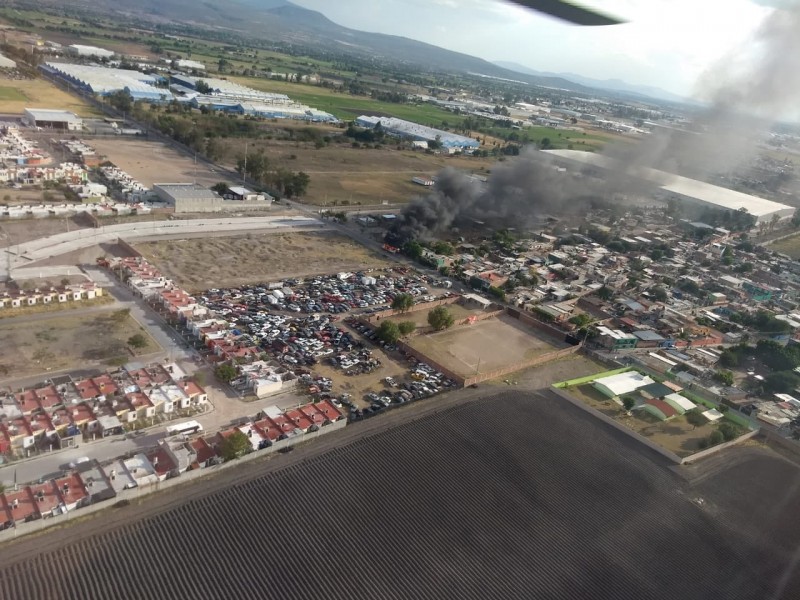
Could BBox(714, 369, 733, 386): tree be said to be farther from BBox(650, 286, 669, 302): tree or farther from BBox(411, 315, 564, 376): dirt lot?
BBox(650, 286, 669, 302): tree

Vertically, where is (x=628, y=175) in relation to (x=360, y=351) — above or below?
Result: above

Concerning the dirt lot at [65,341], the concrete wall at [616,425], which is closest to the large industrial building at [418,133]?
the concrete wall at [616,425]

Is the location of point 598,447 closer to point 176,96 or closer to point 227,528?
point 227,528

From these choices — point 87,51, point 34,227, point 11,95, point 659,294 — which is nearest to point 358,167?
point 34,227

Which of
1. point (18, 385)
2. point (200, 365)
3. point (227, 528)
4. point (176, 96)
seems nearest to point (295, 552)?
point (227, 528)

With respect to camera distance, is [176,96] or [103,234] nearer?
[103,234]

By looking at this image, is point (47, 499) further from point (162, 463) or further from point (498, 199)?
point (498, 199)

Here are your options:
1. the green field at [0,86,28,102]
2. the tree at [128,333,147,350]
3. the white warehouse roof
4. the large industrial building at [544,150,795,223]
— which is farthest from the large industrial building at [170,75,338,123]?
the white warehouse roof
